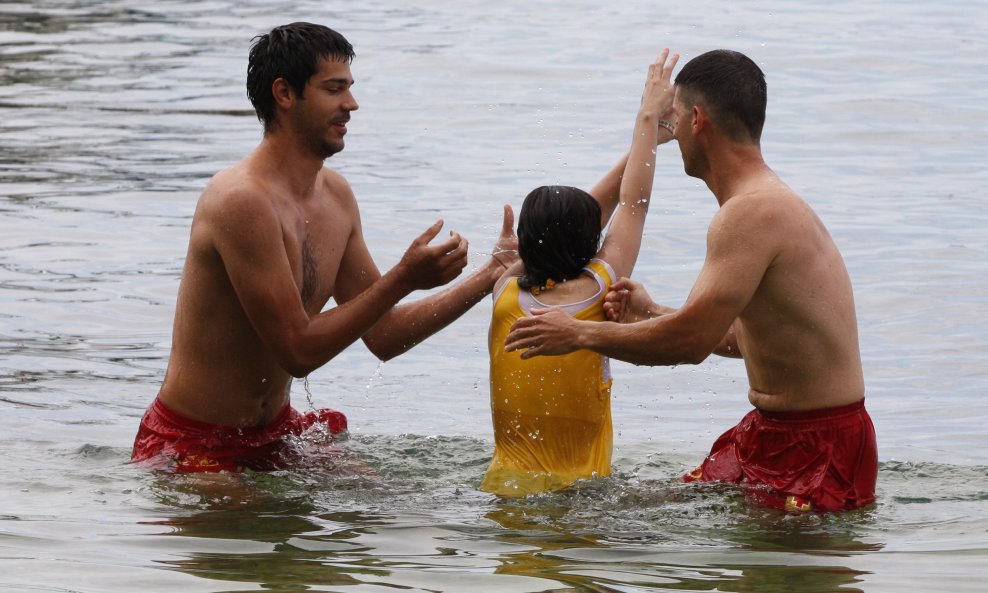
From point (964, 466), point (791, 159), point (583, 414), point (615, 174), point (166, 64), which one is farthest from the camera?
point (166, 64)

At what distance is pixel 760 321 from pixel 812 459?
1.98 feet

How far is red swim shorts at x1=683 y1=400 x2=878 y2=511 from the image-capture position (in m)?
6.41

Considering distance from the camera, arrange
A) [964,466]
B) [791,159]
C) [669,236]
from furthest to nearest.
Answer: [791,159] → [669,236] → [964,466]

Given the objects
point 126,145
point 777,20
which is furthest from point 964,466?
point 777,20

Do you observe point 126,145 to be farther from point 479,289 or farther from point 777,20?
point 777,20

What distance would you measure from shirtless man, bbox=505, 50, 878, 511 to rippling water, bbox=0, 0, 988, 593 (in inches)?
8.5

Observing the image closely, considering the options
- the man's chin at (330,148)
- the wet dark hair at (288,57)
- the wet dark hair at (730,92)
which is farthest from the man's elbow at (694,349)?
the wet dark hair at (288,57)

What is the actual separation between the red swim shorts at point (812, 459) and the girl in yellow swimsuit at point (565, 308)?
0.67 m

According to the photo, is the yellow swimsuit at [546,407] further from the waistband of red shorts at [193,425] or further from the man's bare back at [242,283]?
the waistband of red shorts at [193,425]

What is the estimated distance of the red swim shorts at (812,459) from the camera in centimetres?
641

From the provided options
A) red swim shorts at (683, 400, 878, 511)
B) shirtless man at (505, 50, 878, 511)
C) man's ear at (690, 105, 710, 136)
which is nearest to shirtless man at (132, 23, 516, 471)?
shirtless man at (505, 50, 878, 511)

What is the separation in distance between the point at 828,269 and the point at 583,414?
118cm

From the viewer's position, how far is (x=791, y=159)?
16141 mm

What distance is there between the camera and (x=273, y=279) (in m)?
6.55
